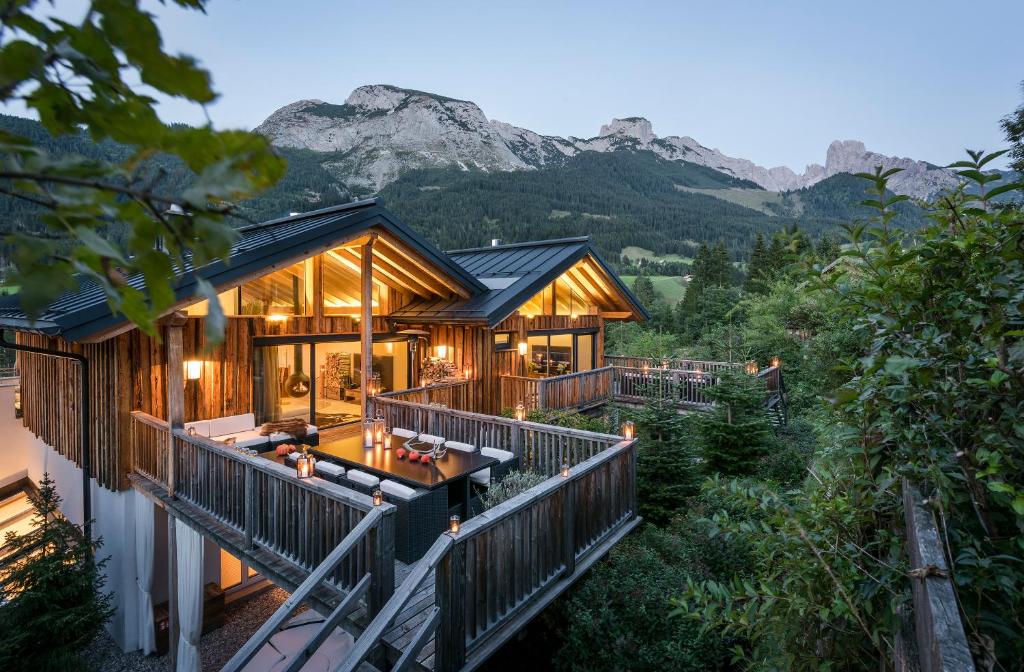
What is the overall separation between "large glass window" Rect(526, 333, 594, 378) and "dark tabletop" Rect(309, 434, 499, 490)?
6656 millimetres

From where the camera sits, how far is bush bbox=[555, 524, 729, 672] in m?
4.55

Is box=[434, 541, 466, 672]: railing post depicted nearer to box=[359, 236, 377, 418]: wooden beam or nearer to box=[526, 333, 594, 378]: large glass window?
box=[359, 236, 377, 418]: wooden beam

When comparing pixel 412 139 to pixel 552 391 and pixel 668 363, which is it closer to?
pixel 668 363

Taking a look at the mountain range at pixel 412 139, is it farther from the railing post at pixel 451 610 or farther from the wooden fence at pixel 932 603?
the wooden fence at pixel 932 603

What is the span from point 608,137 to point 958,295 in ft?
557

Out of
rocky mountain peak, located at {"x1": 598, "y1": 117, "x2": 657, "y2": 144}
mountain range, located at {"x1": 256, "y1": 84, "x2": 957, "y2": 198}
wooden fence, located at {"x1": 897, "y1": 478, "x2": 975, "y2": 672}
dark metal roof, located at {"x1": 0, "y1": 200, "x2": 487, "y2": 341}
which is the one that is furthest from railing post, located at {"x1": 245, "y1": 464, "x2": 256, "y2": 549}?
rocky mountain peak, located at {"x1": 598, "y1": 117, "x2": 657, "y2": 144}

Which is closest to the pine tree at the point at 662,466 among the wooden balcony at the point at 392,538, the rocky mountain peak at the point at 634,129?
the wooden balcony at the point at 392,538

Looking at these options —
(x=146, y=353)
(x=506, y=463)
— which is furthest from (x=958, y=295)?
(x=146, y=353)

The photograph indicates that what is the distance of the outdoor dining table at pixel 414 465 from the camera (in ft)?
19.8

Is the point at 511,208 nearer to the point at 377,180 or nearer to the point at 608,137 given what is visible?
the point at 377,180

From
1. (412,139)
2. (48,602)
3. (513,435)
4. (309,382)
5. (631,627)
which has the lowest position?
(48,602)

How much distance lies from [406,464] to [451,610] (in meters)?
2.96

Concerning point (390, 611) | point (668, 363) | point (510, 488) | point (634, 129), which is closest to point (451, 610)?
point (390, 611)

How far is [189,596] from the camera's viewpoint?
652cm
